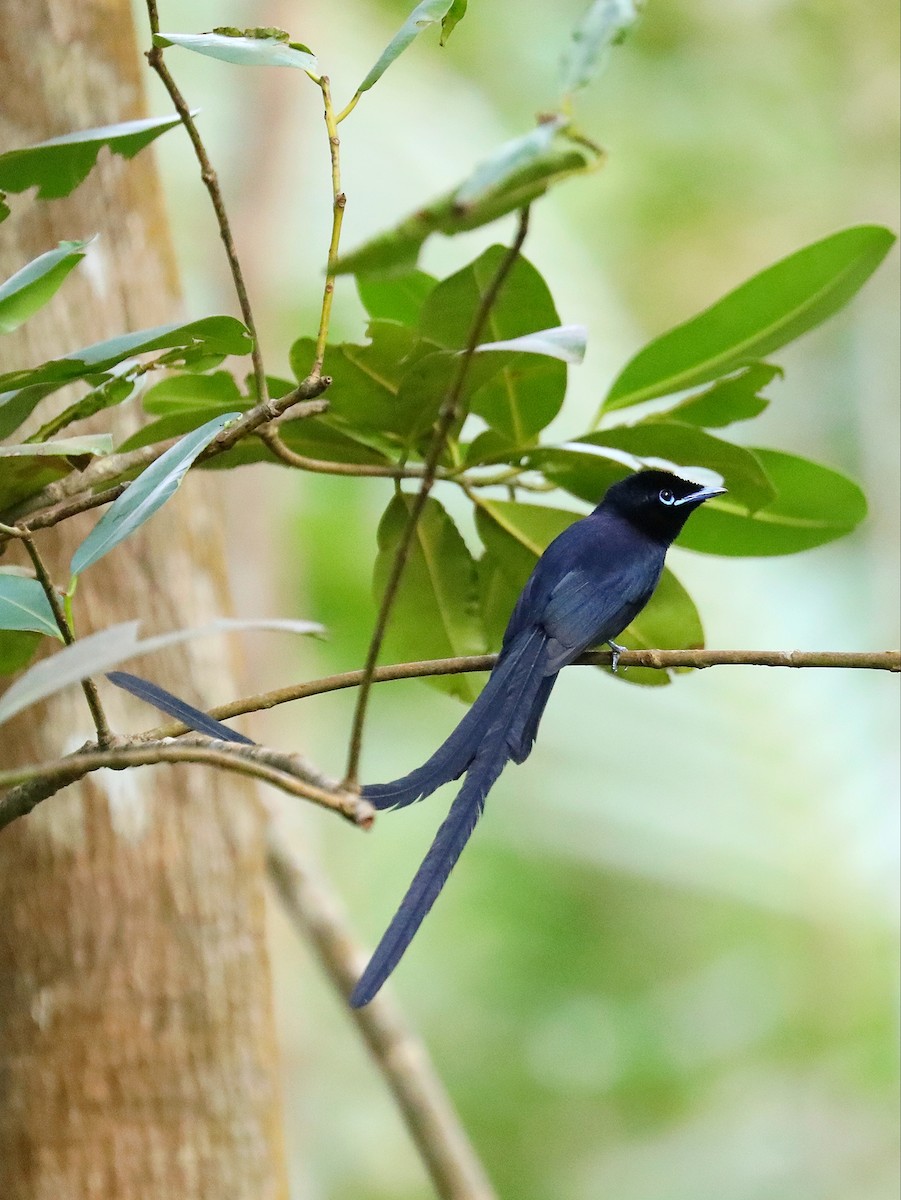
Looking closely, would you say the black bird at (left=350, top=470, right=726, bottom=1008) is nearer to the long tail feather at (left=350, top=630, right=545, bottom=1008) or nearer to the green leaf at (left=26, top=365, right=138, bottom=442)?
the long tail feather at (left=350, top=630, right=545, bottom=1008)

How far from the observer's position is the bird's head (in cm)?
177

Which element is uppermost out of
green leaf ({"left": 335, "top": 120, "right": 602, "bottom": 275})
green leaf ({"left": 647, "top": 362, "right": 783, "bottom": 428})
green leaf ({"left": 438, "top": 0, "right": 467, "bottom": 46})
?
green leaf ({"left": 438, "top": 0, "right": 467, "bottom": 46})

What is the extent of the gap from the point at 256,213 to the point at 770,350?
10.4 feet

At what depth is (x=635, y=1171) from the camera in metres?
4.67

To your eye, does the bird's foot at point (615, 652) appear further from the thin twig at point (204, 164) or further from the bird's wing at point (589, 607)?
the thin twig at point (204, 164)

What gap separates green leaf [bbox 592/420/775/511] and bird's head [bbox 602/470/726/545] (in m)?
0.32

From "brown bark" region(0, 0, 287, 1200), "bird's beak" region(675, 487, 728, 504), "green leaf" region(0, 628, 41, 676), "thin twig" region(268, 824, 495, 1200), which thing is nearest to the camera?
"green leaf" region(0, 628, 41, 676)

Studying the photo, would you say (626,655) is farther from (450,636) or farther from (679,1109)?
(679,1109)

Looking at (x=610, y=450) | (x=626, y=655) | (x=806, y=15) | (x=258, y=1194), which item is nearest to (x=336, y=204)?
(x=610, y=450)

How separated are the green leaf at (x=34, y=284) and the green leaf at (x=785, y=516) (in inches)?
32.0

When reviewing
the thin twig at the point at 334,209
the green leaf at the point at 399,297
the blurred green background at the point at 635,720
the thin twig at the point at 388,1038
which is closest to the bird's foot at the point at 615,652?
the green leaf at the point at 399,297

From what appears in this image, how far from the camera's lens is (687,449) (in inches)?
53.7

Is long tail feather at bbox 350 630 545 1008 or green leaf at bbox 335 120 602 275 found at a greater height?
green leaf at bbox 335 120 602 275

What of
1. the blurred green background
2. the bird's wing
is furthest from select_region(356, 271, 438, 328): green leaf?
the blurred green background
